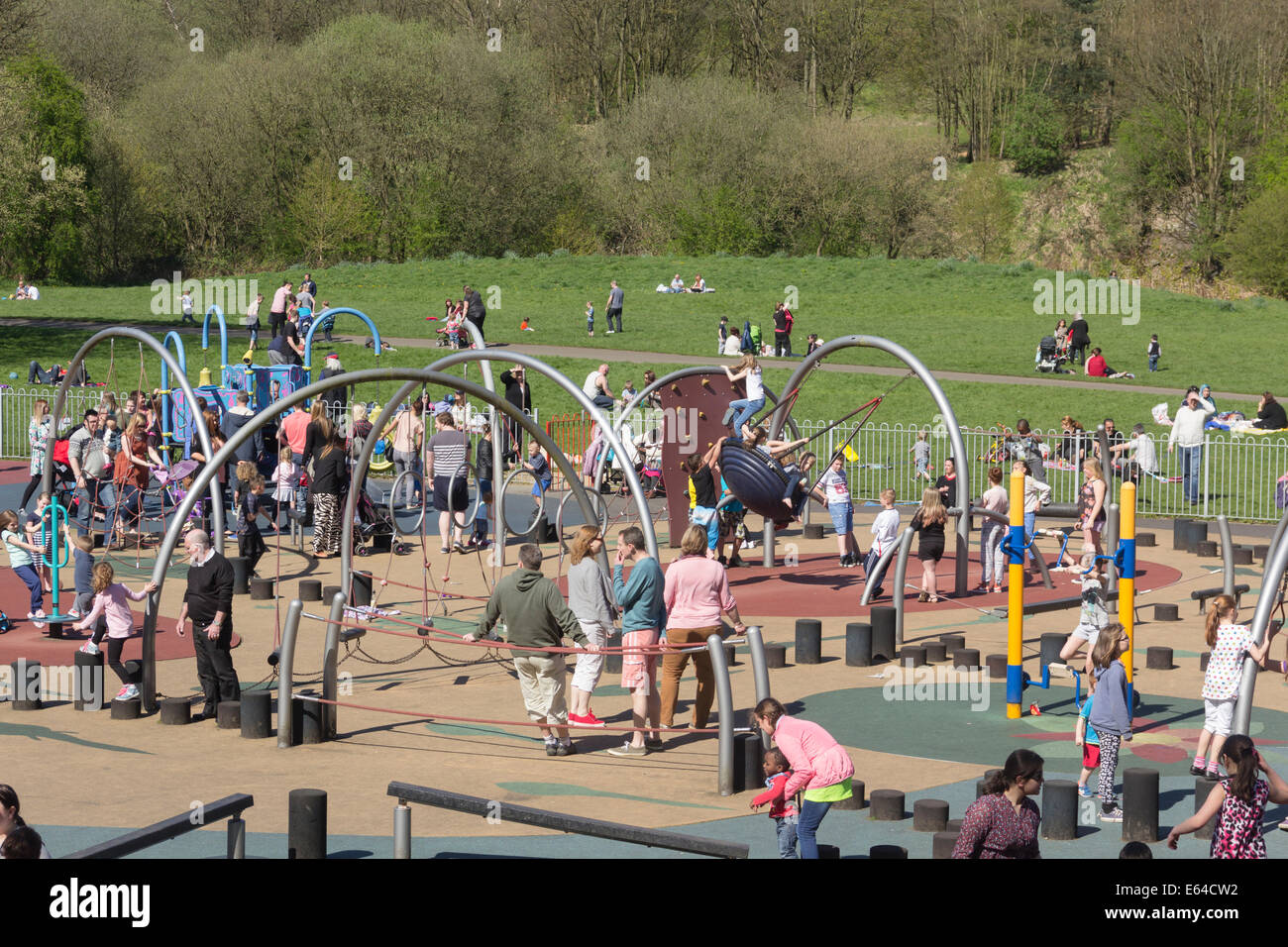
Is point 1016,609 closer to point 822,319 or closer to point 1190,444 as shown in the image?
point 1190,444

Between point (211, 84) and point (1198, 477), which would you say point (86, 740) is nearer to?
point (1198, 477)

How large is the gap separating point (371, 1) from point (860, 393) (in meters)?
51.2

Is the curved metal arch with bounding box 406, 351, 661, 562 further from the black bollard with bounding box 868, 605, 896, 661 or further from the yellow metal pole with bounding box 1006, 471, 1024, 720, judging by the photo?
the yellow metal pole with bounding box 1006, 471, 1024, 720

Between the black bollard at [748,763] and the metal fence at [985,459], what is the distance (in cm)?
1333

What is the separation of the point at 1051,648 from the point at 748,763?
15.9 feet

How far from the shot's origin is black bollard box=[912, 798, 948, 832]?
988 centimetres

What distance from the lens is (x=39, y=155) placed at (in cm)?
5891

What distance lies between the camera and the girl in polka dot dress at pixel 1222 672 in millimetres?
11016

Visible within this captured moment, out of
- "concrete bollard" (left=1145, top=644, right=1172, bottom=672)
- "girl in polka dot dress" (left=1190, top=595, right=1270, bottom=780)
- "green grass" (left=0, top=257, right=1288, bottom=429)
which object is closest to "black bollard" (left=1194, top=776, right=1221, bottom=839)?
"girl in polka dot dress" (left=1190, top=595, right=1270, bottom=780)

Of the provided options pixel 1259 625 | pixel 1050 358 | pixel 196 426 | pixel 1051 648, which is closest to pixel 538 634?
pixel 1259 625

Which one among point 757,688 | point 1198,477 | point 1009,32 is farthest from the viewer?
point 1009,32

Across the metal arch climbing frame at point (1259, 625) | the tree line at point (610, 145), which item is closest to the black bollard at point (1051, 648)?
the metal arch climbing frame at point (1259, 625)

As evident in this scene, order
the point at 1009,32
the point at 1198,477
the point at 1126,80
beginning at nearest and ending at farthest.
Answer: the point at 1198,477, the point at 1126,80, the point at 1009,32

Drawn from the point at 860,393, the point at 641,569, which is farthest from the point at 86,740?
the point at 860,393
